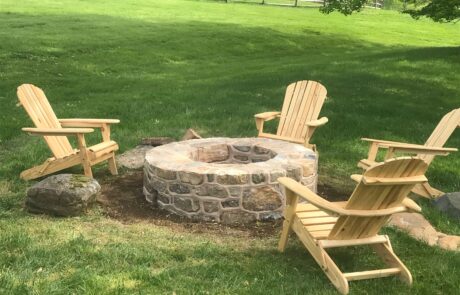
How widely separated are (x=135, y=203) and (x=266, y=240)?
1698 millimetres

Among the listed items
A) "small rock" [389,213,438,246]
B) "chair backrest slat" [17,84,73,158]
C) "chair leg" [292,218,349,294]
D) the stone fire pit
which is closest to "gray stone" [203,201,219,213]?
the stone fire pit

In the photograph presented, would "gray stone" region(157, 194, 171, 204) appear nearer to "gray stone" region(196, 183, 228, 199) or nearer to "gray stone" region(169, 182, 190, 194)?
"gray stone" region(169, 182, 190, 194)

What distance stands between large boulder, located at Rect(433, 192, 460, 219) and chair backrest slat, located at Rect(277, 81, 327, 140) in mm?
2208

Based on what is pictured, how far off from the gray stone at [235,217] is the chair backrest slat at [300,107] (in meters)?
2.34

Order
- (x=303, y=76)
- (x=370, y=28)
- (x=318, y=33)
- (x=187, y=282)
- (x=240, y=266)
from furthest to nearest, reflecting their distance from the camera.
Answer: (x=370, y=28) < (x=318, y=33) < (x=303, y=76) < (x=240, y=266) < (x=187, y=282)

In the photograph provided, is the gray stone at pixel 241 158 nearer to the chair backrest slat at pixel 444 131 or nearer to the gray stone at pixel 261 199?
the gray stone at pixel 261 199

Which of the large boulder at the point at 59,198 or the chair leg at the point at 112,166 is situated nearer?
the large boulder at the point at 59,198

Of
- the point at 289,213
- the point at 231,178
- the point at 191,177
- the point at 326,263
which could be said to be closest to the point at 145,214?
the point at 191,177

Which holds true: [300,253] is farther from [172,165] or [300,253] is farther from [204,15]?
[204,15]

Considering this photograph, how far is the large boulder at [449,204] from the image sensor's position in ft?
17.8

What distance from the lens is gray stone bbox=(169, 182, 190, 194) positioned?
5375mm

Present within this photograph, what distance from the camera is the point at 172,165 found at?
5555 mm

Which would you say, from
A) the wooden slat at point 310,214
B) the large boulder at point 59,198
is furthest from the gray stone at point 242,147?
the wooden slat at point 310,214

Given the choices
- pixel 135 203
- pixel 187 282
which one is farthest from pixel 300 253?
pixel 135 203
